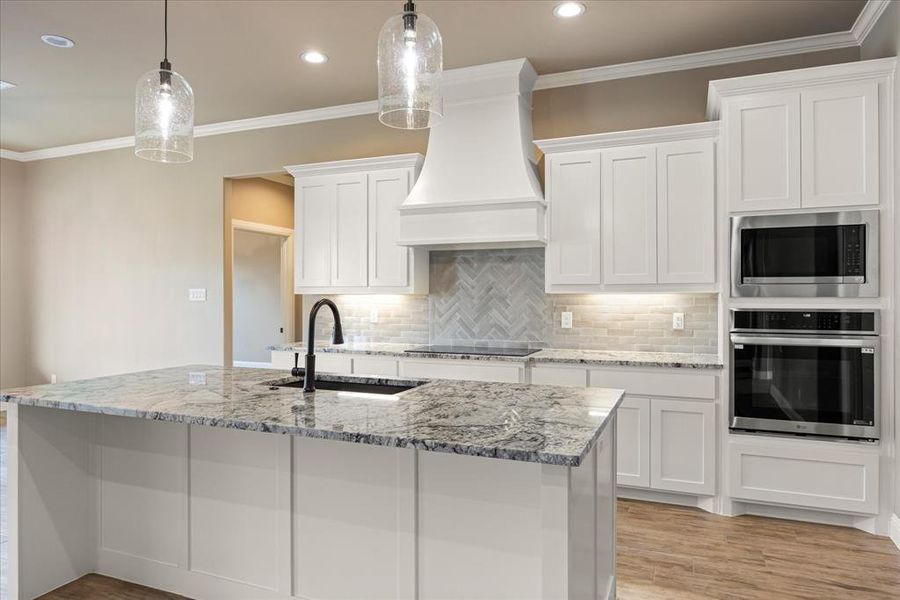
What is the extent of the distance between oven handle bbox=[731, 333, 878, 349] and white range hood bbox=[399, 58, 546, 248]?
140 centimetres

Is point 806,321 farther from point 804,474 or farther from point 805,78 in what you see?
point 805,78

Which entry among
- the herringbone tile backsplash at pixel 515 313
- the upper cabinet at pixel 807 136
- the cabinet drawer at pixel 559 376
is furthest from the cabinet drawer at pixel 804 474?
the upper cabinet at pixel 807 136

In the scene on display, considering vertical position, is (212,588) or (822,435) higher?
(822,435)

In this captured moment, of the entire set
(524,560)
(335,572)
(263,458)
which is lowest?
(335,572)

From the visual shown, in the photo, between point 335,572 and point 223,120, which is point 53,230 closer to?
point 223,120

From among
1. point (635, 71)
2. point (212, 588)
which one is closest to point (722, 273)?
point (635, 71)

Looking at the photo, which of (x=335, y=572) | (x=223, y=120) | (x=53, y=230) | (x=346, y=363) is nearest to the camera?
(x=335, y=572)

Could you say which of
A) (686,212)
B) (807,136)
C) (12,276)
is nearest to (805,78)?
(807,136)

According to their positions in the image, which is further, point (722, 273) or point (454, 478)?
point (722, 273)

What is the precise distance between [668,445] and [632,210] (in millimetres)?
1504

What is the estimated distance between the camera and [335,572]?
2.07m

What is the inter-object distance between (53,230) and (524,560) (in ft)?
21.9

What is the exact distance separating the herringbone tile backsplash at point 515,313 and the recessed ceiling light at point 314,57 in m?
1.67

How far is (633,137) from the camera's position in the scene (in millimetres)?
3629
